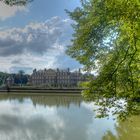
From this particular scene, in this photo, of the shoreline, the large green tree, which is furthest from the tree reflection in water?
the shoreline

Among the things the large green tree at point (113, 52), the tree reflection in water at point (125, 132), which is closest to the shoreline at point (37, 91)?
the tree reflection in water at point (125, 132)

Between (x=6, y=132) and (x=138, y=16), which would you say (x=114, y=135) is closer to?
(x=6, y=132)

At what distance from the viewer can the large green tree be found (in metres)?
8.73

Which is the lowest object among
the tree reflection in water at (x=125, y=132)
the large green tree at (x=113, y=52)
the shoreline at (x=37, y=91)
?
the tree reflection in water at (x=125, y=132)

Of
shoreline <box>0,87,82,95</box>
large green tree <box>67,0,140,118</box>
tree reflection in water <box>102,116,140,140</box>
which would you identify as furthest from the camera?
shoreline <box>0,87,82,95</box>

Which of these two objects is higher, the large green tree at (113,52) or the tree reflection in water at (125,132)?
the large green tree at (113,52)

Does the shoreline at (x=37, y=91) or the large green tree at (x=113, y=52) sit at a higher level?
the large green tree at (x=113, y=52)

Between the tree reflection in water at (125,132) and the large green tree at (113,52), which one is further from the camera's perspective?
the tree reflection in water at (125,132)

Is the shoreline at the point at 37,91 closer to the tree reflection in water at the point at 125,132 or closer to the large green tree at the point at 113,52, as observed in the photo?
the tree reflection in water at the point at 125,132

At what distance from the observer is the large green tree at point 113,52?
28.6 ft

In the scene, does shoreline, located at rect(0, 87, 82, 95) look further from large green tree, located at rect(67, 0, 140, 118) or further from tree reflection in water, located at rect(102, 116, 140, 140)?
large green tree, located at rect(67, 0, 140, 118)

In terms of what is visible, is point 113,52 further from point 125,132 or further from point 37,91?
point 37,91

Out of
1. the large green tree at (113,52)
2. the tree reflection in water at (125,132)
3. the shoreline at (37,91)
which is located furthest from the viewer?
the shoreline at (37,91)

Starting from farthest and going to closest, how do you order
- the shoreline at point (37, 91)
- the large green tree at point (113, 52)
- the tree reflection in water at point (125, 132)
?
the shoreline at point (37, 91) < the tree reflection in water at point (125, 132) < the large green tree at point (113, 52)
